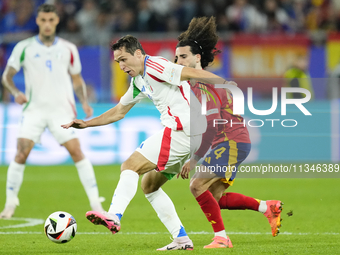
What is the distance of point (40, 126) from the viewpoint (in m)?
7.62

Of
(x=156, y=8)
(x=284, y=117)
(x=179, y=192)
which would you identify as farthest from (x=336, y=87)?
(x=156, y=8)

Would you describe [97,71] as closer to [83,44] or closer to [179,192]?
[83,44]

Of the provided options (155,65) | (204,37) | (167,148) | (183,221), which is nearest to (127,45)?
(155,65)

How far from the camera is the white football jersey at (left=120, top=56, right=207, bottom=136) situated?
4766 millimetres

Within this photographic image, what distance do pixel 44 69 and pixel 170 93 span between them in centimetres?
330

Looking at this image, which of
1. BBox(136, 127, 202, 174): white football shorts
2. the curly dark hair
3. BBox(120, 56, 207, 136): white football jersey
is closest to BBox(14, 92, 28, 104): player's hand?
the curly dark hair

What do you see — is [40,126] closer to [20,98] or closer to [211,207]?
[20,98]

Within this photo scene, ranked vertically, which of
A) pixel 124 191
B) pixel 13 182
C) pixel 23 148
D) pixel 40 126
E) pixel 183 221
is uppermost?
pixel 40 126

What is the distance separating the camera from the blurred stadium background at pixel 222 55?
12.5 metres

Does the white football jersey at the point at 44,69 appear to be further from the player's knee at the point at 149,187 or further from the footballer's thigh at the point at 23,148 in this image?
the player's knee at the point at 149,187

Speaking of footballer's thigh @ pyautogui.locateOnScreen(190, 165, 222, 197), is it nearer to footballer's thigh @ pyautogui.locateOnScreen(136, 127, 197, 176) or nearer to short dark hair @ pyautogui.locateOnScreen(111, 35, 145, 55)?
footballer's thigh @ pyautogui.locateOnScreen(136, 127, 197, 176)

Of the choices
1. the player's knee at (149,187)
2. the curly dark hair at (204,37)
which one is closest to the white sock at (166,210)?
the player's knee at (149,187)

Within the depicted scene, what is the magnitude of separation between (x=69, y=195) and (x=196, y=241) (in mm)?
4449

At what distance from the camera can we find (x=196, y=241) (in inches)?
227
